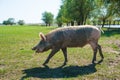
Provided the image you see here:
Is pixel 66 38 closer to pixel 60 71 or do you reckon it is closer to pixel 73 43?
pixel 73 43

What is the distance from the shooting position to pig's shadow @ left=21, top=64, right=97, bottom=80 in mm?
9742

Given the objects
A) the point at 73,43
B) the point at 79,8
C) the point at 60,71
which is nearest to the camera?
the point at 60,71

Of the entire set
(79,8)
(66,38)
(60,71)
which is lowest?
(60,71)

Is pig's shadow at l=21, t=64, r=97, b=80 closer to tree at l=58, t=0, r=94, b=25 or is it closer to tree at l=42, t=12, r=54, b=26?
tree at l=58, t=0, r=94, b=25

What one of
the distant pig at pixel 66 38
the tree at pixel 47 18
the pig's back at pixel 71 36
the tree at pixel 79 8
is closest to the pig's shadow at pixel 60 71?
the distant pig at pixel 66 38

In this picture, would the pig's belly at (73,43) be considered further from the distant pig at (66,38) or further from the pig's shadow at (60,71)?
the pig's shadow at (60,71)

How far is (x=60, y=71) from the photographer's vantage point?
10.4 metres

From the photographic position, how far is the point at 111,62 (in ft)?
40.3

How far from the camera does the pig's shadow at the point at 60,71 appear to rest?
32.0 feet

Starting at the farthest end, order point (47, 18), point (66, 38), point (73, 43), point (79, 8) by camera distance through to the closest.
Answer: point (47, 18) → point (79, 8) → point (73, 43) → point (66, 38)

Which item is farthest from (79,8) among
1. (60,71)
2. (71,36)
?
(60,71)

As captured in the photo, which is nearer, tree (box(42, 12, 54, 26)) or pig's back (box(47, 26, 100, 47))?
pig's back (box(47, 26, 100, 47))

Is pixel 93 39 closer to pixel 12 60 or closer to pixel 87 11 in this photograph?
pixel 12 60

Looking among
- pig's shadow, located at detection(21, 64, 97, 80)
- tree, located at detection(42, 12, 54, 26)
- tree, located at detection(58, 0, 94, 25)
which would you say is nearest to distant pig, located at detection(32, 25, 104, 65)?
pig's shadow, located at detection(21, 64, 97, 80)
